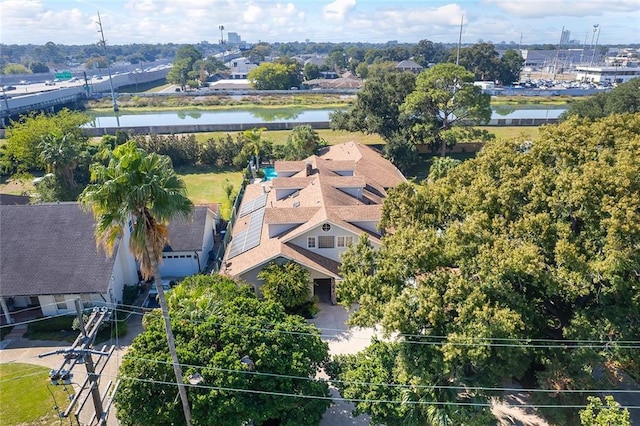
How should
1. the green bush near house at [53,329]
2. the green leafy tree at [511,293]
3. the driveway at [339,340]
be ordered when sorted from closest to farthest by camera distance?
the green leafy tree at [511,293]
the driveway at [339,340]
the green bush near house at [53,329]

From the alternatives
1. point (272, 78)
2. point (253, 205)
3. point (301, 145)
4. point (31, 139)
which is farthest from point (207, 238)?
point (272, 78)

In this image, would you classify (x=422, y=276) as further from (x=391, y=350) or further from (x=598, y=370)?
(x=598, y=370)

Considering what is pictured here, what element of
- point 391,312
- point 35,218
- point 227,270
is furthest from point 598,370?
point 35,218

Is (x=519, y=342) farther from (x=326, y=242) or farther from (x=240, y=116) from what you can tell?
(x=240, y=116)

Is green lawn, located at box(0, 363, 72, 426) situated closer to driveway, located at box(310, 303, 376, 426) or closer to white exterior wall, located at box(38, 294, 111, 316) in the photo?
white exterior wall, located at box(38, 294, 111, 316)

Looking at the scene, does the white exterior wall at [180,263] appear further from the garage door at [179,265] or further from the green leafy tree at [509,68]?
the green leafy tree at [509,68]

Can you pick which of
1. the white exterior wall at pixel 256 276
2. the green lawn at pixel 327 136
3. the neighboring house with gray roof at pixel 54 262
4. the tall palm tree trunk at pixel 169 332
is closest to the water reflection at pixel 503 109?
the green lawn at pixel 327 136
